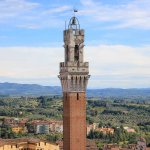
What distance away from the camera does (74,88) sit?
30.4m

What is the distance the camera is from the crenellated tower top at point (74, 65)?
30266 mm

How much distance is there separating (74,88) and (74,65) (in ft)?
4.85

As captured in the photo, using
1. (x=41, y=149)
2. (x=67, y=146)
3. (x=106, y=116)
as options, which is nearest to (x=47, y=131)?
(x=106, y=116)

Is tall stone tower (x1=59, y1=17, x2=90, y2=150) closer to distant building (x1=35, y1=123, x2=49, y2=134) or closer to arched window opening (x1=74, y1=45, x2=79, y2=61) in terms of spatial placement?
arched window opening (x1=74, y1=45, x2=79, y2=61)

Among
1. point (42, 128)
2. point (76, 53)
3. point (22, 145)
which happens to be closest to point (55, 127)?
point (42, 128)

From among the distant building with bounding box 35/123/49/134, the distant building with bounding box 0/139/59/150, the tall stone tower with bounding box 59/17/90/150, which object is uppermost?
the tall stone tower with bounding box 59/17/90/150

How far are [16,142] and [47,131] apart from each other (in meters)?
65.9

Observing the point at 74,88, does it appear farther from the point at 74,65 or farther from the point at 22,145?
the point at 22,145

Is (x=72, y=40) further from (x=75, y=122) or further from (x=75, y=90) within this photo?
(x=75, y=122)

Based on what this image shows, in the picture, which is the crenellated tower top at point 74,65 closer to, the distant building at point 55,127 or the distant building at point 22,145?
the distant building at point 22,145

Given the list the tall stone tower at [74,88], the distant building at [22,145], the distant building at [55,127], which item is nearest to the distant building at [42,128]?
the distant building at [55,127]

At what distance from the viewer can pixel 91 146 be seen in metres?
68.8

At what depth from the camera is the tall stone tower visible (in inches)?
1184

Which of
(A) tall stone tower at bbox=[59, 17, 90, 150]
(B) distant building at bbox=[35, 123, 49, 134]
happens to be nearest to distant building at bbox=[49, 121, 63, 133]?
(B) distant building at bbox=[35, 123, 49, 134]
